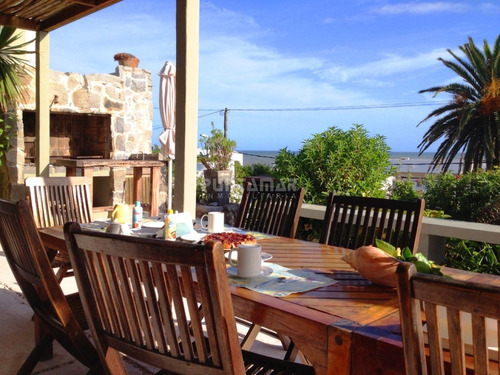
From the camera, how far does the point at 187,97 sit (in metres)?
3.14

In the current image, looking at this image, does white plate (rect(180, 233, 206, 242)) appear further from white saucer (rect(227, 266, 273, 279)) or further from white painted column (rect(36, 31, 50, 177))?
white painted column (rect(36, 31, 50, 177))

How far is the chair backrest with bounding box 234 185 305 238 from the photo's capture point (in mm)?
2480

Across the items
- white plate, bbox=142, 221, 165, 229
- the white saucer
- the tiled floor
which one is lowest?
the tiled floor

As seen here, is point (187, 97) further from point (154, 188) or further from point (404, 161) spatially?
point (404, 161)

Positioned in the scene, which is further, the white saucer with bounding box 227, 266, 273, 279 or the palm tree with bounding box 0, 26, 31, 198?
the palm tree with bounding box 0, 26, 31, 198

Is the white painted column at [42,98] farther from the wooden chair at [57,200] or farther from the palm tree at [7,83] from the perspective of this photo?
the wooden chair at [57,200]

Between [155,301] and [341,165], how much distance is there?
3.09 meters

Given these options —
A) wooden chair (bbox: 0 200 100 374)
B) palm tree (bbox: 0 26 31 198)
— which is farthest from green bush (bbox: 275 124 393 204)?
palm tree (bbox: 0 26 31 198)

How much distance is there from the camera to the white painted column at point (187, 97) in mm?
3115

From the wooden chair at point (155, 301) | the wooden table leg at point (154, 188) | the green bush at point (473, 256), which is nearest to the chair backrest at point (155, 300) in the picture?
the wooden chair at point (155, 301)

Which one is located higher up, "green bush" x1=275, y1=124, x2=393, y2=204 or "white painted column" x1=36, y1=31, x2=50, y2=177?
"white painted column" x1=36, y1=31, x2=50, y2=177

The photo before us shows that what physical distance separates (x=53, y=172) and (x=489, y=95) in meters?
8.88

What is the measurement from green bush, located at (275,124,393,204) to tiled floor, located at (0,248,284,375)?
1.73 meters

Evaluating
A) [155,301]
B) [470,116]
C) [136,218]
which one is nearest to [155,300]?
[155,301]
